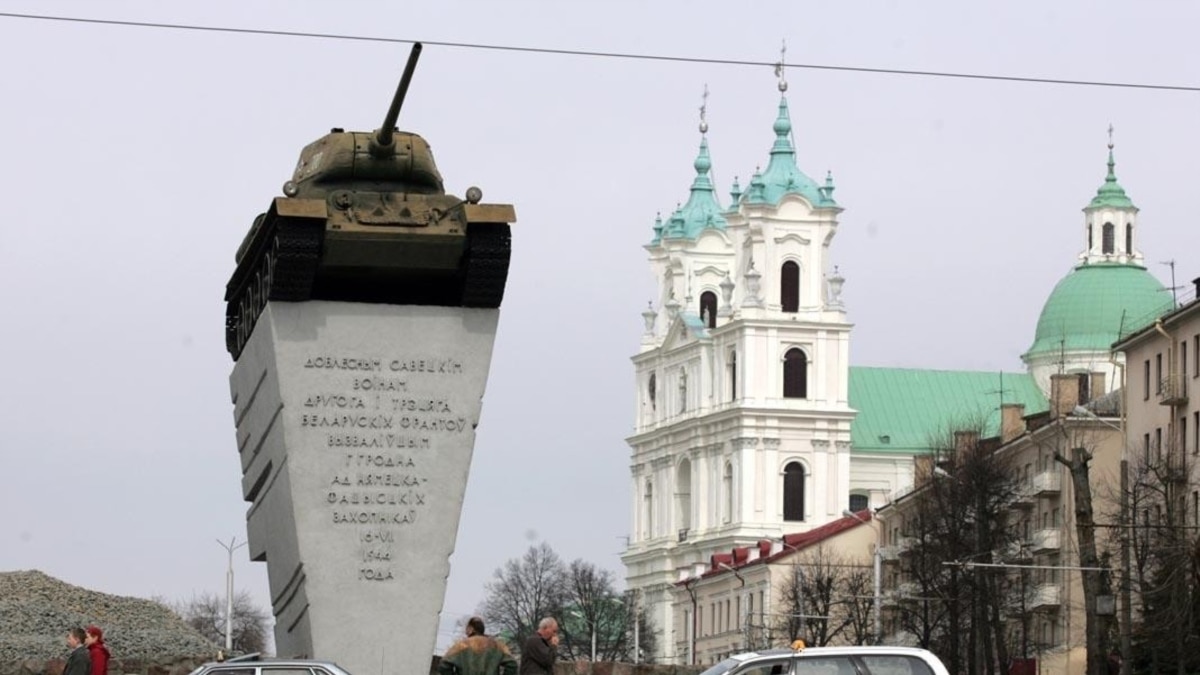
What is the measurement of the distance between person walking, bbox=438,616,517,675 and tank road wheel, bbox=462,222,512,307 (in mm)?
14997

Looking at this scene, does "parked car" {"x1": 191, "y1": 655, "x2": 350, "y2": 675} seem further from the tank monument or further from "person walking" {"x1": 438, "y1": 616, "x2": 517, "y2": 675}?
the tank monument

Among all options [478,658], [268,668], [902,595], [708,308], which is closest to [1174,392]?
[902,595]

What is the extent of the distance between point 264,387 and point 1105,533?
40858 millimetres

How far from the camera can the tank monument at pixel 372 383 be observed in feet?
133

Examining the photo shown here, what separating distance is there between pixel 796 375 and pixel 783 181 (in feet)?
34.2

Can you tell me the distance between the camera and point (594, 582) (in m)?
162

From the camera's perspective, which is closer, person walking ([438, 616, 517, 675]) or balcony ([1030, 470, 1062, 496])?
person walking ([438, 616, 517, 675])

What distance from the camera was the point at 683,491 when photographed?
17312 cm

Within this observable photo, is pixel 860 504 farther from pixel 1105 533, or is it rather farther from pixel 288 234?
pixel 288 234

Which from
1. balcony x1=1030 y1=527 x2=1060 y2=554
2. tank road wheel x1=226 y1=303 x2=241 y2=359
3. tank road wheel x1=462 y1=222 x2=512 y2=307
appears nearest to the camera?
tank road wheel x1=462 y1=222 x2=512 y2=307

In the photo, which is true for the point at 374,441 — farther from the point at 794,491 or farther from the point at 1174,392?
the point at 794,491

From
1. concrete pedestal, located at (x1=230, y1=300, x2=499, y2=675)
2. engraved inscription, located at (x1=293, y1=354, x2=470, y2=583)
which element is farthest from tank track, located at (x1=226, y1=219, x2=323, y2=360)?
engraved inscription, located at (x1=293, y1=354, x2=470, y2=583)

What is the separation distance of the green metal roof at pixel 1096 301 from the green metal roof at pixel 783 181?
1510 cm

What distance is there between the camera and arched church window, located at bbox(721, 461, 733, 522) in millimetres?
165875
